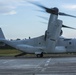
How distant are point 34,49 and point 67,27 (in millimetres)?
5030

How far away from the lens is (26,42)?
141ft

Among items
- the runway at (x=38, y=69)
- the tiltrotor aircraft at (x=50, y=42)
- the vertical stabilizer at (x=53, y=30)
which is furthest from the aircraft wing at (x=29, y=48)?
the runway at (x=38, y=69)

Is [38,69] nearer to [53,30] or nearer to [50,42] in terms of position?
[53,30]

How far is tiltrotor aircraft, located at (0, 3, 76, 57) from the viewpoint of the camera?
3956 centimetres

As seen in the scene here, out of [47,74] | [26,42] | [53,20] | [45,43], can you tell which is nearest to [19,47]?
[26,42]

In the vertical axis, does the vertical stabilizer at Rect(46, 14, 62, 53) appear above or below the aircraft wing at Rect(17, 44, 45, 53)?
above

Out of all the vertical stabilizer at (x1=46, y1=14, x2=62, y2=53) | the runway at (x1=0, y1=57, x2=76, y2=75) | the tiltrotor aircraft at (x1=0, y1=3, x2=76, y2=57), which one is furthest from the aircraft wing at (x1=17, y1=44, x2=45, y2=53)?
the runway at (x1=0, y1=57, x2=76, y2=75)

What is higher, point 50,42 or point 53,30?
point 53,30

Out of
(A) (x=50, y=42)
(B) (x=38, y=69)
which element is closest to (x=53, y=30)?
(A) (x=50, y=42)

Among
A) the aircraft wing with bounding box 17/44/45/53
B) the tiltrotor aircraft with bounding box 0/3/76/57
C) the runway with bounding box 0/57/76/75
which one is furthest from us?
the aircraft wing with bounding box 17/44/45/53

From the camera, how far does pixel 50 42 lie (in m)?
40.7

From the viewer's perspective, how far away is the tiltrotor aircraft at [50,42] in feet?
130

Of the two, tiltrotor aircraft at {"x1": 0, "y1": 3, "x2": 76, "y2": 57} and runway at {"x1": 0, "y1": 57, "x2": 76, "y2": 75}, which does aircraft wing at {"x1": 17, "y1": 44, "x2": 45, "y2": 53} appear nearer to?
tiltrotor aircraft at {"x1": 0, "y1": 3, "x2": 76, "y2": 57}

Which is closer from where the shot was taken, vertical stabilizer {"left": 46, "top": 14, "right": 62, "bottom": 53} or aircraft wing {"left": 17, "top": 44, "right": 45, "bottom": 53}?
vertical stabilizer {"left": 46, "top": 14, "right": 62, "bottom": 53}
